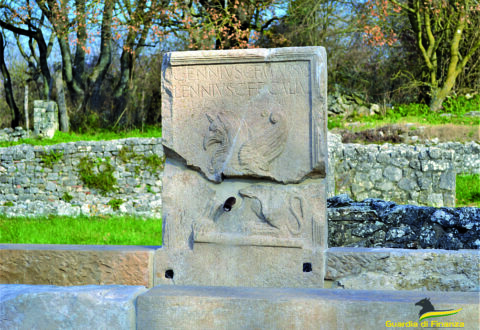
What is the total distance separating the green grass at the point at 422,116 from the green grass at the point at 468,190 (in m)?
2.40

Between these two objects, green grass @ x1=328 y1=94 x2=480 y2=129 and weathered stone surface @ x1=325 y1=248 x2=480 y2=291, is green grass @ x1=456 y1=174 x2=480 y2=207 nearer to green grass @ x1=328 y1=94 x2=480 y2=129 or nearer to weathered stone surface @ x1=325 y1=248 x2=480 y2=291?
green grass @ x1=328 y1=94 x2=480 y2=129

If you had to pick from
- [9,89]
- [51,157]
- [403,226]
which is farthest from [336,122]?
[403,226]

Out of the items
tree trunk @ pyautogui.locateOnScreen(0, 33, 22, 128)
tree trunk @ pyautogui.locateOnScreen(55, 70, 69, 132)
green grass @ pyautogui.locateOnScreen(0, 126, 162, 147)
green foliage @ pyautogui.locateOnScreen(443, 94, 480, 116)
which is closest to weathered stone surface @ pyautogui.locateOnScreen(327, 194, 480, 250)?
green grass @ pyautogui.locateOnScreen(0, 126, 162, 147)

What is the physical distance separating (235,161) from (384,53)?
16.6 m

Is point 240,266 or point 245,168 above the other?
point 245,168

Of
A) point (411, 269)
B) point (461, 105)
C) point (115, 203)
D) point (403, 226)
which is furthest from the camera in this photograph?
point (461, 105)

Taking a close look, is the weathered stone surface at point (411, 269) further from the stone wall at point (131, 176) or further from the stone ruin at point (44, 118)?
the stone ruin at point (44, 118)

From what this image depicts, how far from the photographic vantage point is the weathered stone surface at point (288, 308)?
2336 millimetres

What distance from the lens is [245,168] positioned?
342cm

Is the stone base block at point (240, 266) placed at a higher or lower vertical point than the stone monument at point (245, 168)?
lower

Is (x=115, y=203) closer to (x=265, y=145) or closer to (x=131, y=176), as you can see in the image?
(x=131, y=176)

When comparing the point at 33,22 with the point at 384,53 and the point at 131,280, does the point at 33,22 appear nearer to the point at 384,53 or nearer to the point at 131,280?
the point at 384,53

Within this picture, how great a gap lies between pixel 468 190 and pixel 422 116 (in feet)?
15.5

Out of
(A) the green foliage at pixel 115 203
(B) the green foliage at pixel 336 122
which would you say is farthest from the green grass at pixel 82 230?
(B) the green foliage at pixel 336 122
